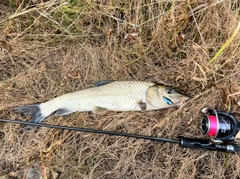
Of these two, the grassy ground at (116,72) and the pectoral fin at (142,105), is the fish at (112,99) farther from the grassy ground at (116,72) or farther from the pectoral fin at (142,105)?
the grassy ground at (116,72)

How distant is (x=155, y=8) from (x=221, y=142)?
5.10ft

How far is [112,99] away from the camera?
9.37 ft

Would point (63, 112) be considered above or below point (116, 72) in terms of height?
below

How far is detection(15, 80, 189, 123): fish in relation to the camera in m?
2.77

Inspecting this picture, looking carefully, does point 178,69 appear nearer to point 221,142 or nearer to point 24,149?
point 221,142

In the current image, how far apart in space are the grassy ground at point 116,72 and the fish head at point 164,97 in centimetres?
16

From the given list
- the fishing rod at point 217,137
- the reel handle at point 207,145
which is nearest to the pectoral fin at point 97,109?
the fishing rod at point 217,137

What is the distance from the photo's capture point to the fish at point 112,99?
277 centimetres

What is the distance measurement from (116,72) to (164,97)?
66 cm

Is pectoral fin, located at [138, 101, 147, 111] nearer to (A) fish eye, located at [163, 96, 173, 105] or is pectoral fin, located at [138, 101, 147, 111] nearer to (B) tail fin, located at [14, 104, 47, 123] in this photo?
(A) fish eye, located at [163, 96, 173, 105]

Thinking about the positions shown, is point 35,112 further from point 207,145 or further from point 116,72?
point 207,145

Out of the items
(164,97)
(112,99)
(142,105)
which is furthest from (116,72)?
(164,97)

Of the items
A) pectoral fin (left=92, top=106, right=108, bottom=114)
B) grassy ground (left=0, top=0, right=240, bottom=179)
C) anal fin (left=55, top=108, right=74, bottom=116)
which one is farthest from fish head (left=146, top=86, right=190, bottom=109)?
anal fin (left=55, top=108, right=74, bottom=116)

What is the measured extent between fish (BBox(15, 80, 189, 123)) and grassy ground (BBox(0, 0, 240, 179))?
147 mm
